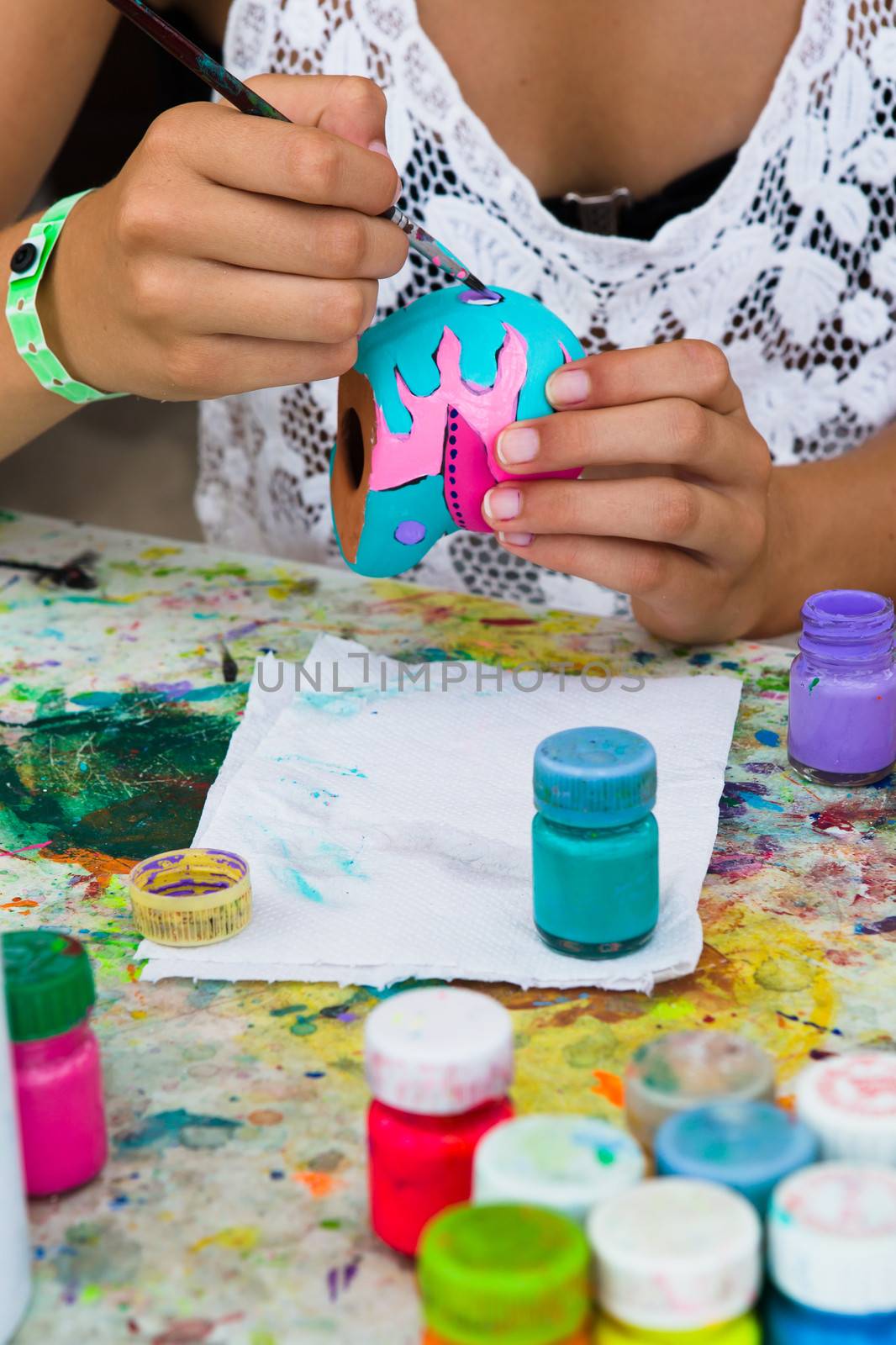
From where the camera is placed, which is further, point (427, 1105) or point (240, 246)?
point (240, 246)

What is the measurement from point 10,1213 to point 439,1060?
161 millimetres

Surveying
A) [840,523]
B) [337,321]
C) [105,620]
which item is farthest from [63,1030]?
[840,523]

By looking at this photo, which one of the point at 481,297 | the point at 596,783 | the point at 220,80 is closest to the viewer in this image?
the point at 596,783

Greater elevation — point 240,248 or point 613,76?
point 613,76

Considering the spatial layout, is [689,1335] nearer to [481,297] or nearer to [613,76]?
[481,297]

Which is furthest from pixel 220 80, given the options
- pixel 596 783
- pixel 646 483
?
pixel 596 783

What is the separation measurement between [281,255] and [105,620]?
0.42 m

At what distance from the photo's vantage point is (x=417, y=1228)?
52 cm

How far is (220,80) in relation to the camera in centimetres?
82

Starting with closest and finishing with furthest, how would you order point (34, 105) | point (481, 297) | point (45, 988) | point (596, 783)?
point (45, 988) → point (596, 783) → point (481, 297) → point (34, 105)

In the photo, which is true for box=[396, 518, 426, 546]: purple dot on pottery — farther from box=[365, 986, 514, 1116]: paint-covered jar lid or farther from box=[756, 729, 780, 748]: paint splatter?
box=[365, 986, 514, 1116]: paint-covered jar lid

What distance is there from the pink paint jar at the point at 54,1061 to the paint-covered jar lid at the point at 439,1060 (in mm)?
119

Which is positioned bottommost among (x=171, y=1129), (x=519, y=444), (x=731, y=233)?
(x=171, y=1129)

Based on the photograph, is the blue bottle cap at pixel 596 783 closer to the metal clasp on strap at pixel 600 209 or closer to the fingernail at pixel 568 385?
the fingernail at pixel 568 385
